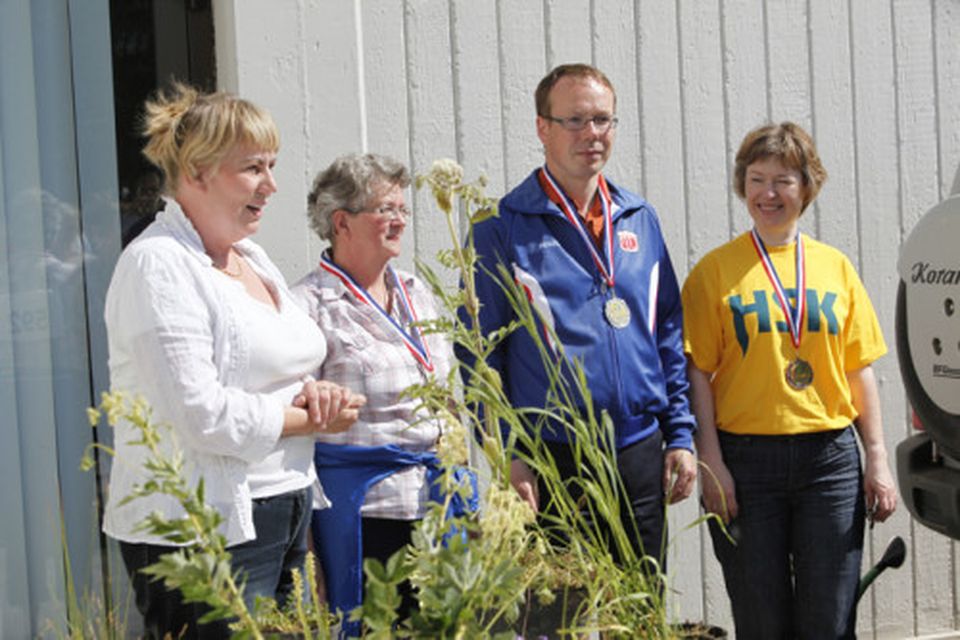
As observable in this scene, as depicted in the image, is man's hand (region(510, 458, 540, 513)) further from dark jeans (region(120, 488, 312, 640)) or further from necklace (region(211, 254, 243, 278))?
necklace (region(211, 254, 243, 278))

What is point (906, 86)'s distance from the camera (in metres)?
5.41

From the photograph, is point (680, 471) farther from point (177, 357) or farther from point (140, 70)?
point (140, 70)

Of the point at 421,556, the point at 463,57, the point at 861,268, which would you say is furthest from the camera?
the point at 861,268

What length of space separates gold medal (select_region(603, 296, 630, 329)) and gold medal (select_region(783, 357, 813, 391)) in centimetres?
59

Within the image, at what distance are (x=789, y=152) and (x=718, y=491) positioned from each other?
1060 millimetres

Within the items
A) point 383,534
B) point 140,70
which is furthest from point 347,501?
point 140,70

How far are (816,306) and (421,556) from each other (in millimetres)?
2783

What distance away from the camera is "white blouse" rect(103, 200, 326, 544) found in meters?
2.86

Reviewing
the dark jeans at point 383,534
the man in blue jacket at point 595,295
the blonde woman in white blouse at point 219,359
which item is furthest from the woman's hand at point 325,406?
the man in blue jacket at point 595,295

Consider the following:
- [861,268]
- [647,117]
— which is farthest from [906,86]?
[647,117]

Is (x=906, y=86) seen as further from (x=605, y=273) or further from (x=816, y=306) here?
(x=605, y=273)

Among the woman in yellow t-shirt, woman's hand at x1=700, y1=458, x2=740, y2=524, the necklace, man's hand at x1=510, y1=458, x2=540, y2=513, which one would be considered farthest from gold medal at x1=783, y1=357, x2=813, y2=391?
the necklace

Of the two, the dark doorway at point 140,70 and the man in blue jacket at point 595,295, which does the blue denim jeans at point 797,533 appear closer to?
the man in blue jacket at point 595,295

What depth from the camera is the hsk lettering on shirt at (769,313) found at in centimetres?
410
